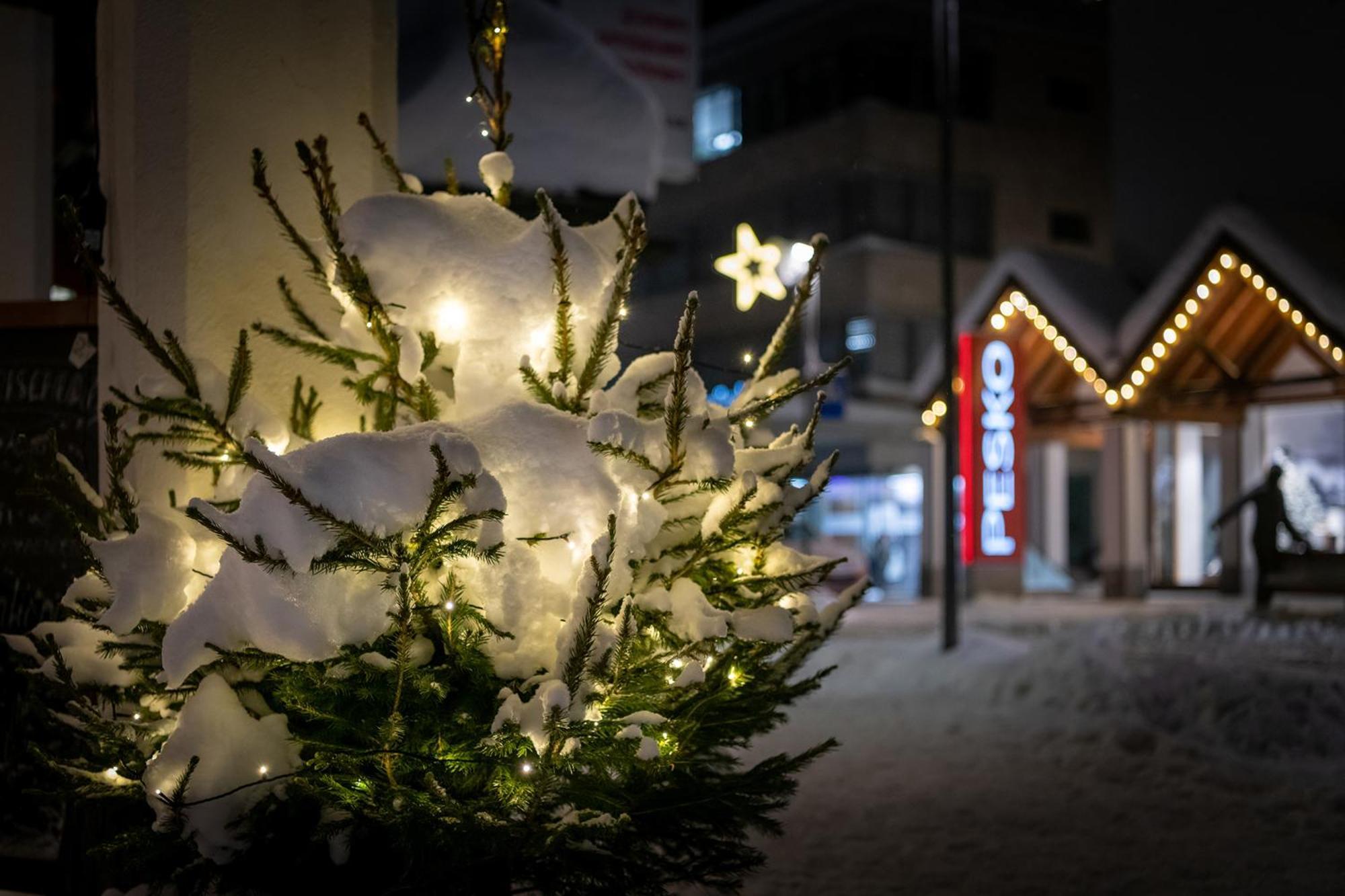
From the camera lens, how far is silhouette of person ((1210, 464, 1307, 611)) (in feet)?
48.6

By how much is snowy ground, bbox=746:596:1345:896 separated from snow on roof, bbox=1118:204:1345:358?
5.94 m

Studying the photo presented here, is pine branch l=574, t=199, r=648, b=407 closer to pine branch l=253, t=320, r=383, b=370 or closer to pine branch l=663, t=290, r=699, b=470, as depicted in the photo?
pine branch l=663, t=290, r=699, b=470

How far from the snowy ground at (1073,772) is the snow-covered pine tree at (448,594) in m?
2.45

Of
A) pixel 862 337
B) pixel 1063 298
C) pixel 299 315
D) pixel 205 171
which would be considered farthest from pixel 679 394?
pixel 862 337

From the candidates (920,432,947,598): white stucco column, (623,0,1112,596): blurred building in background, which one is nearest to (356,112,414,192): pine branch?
(920,432,947,598): white stucco column

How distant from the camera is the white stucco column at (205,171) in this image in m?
2.88

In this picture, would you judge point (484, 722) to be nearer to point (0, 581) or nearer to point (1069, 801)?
point (0, 581)

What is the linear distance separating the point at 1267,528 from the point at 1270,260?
12.9ft

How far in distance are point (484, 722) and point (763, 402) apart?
3.09 feet

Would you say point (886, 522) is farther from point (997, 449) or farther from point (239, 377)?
point (239, 377)

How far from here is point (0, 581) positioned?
3.36m

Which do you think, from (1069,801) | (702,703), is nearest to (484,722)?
(702,703)

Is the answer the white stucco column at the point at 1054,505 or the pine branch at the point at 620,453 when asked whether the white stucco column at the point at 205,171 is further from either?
the white stucco column at the point at 1054,505

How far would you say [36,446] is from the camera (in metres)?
3.32
